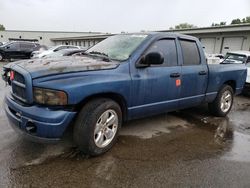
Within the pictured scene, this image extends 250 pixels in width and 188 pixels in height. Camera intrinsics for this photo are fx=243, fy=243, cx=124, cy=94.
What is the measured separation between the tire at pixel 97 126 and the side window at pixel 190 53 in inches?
76.8

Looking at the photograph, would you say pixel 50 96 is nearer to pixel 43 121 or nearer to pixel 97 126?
pixel 43 121

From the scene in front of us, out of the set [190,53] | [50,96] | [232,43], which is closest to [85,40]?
[232,43]

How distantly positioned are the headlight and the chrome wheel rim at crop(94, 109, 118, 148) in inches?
24.7

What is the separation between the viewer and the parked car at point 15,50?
1941 cm

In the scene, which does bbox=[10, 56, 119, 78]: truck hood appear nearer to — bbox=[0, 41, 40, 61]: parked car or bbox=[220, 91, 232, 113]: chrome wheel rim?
bbox=[220, 91, 232, 113]: chrome wheel rim

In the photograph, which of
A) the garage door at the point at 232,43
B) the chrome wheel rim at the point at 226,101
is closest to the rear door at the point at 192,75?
the chrome wheel rim at the point at 226,101

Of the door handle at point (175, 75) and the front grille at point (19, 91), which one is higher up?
the door handle at point (175, 75)

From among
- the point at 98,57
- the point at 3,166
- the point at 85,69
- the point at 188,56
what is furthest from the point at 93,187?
the point at 188,56

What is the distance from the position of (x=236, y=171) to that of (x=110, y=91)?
6.87 ft

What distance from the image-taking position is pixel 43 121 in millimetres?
3002

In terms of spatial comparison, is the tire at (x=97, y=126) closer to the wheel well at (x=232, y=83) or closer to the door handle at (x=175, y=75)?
the door handle at (x=175, y=75)

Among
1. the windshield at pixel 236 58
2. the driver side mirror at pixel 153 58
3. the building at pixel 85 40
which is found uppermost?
the driver side mirror at pixel 153 58

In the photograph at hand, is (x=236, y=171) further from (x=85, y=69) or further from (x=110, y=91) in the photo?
(x=85, y=69)

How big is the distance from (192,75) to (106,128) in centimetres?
218
